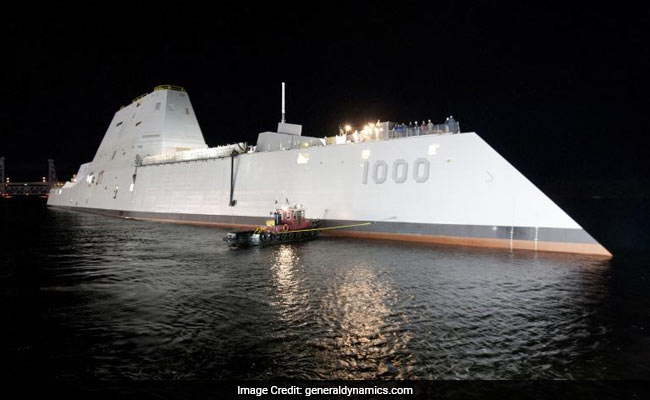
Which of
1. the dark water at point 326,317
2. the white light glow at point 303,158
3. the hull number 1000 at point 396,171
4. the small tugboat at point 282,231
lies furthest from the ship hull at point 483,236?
the white light glow at point 303,158

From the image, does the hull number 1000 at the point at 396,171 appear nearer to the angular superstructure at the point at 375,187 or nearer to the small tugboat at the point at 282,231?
the angular superstructure at the point at 375,187

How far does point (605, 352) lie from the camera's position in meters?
8.60

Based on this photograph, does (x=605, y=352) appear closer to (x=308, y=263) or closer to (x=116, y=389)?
(x=116, y=389)

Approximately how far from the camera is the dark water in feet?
25.9

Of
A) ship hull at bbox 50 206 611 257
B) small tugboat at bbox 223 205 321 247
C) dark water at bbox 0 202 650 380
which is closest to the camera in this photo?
dark water at bbox 0 202 650 380

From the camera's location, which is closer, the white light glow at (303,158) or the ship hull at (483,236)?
the ship hull at (483,236)

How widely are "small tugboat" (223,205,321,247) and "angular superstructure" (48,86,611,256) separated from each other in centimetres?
182

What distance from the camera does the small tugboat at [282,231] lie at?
79.3 feet

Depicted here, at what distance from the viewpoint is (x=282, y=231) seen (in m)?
25.8

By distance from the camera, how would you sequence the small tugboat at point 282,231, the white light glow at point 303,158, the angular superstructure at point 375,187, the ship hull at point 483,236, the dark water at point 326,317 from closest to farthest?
the dark water at point 326,317 → the ship hull at point 483,236 → the angular superstructure at point 375,187 → the small tugboat at point 282,231 → the white light glow at point 303,158

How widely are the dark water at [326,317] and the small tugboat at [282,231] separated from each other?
4447 mm

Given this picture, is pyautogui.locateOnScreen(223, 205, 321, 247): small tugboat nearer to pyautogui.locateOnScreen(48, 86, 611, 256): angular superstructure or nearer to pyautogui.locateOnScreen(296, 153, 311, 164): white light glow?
pyautogui.locateOnScreen(48, 86, 611, 256): angular superstructure

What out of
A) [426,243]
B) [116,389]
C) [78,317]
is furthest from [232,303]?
[426,243]

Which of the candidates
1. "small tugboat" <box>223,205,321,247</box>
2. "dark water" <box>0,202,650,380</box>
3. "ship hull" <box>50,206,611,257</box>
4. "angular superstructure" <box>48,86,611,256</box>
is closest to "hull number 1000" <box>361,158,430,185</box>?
"angular superstructure" <box>48,86,611,256</box>
